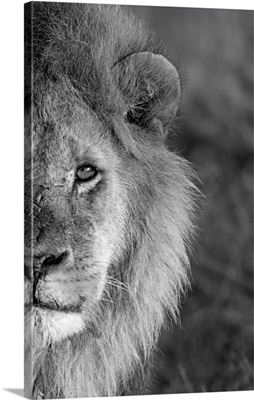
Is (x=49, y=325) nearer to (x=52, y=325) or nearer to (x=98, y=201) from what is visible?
(x=52, y=325)

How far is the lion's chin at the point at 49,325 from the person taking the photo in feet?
13.4

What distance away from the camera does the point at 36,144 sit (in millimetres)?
4129

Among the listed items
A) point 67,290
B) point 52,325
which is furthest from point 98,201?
point 52,325

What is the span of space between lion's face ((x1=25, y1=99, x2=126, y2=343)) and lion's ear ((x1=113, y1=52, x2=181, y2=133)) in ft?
0.60

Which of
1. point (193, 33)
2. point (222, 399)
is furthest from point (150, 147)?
point (193, 33)

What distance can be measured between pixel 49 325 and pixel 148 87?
3.25 feet

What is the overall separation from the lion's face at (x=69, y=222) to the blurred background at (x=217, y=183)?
1.74 meters

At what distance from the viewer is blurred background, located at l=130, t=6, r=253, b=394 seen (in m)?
6.39

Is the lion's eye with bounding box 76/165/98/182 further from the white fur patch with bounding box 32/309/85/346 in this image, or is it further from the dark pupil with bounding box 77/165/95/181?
the white fur patch with bounding box 32/309/85/346

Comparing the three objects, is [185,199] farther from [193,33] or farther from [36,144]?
[193,33]

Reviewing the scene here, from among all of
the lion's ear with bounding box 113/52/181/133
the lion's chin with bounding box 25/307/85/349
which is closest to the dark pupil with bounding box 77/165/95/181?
the lion's ear with bounding box 113/52/181/133

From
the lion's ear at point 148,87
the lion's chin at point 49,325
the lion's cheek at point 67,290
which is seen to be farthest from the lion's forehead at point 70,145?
the lion's chin at point 49,325

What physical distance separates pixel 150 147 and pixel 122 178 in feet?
0.66

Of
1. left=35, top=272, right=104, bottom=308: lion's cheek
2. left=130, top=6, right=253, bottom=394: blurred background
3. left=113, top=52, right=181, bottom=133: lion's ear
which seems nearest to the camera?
left=35, top=272, right=104, bottom=308: lion's cheek
